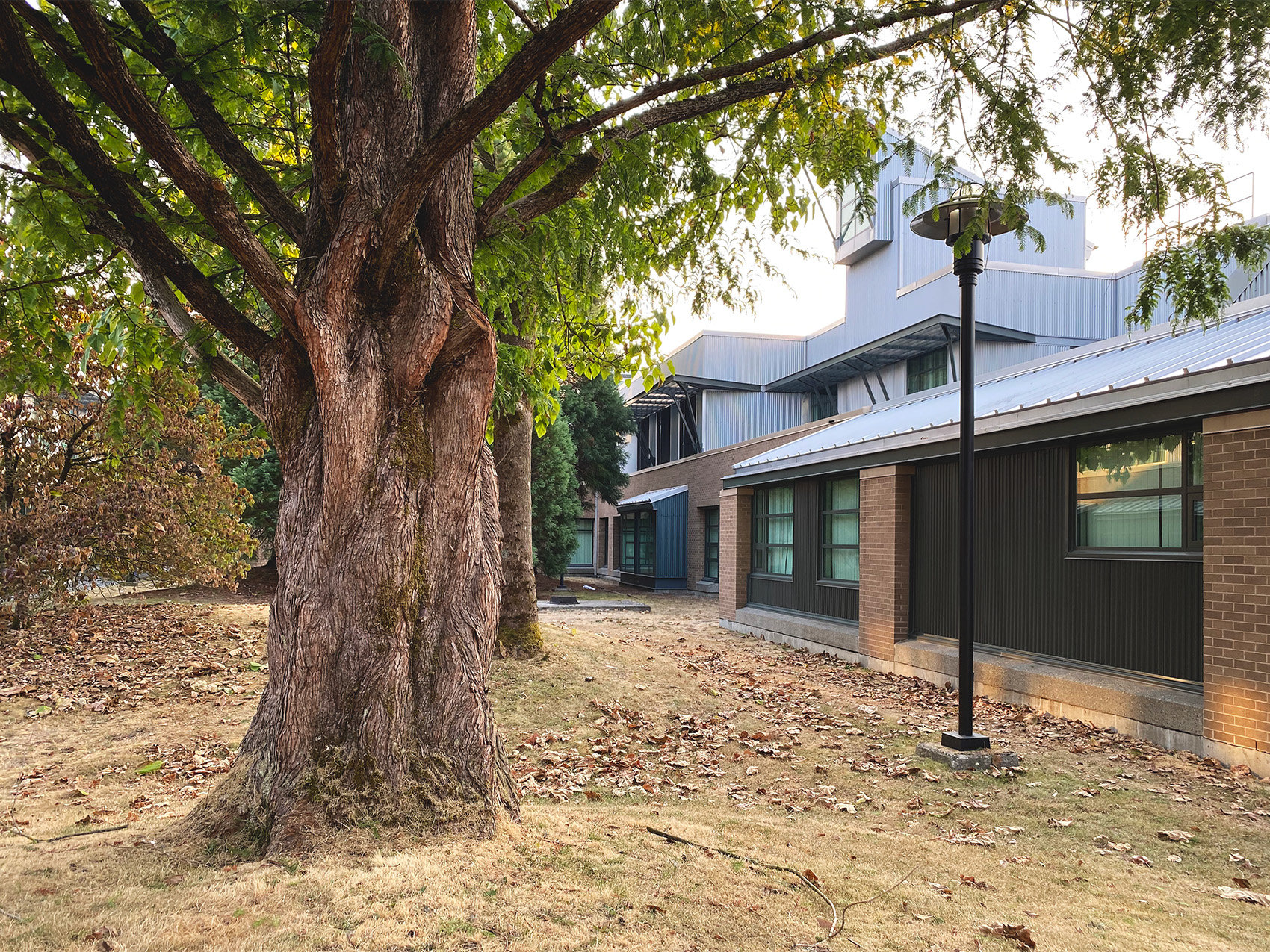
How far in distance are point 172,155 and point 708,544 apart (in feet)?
88.8

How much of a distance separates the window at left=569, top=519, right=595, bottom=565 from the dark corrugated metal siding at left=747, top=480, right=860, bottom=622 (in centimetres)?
2706

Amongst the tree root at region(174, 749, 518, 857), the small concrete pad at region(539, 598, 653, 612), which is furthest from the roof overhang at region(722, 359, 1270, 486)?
the small concrete pad at region(539, 598, 653, 612)

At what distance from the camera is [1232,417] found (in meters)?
7.49

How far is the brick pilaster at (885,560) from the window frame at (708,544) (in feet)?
52.4

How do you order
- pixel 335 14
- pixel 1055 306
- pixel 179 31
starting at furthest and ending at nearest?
pixel 1055 306
pixel 179 31
pixel 335 14

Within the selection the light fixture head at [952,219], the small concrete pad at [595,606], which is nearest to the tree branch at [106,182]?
the light fixture head at [952,219]

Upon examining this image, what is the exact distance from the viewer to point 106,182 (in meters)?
4.29

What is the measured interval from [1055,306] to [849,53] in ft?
61.7

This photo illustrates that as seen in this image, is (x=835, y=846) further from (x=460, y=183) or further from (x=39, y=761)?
(x=39, y=761)

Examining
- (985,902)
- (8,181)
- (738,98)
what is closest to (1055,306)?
(738,98)

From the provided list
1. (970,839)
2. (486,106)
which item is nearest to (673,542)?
(970,839)

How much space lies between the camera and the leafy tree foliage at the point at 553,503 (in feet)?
89.2

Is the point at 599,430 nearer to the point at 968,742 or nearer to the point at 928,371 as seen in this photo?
the point at 928,371

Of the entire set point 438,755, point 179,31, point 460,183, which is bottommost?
point 438,755
